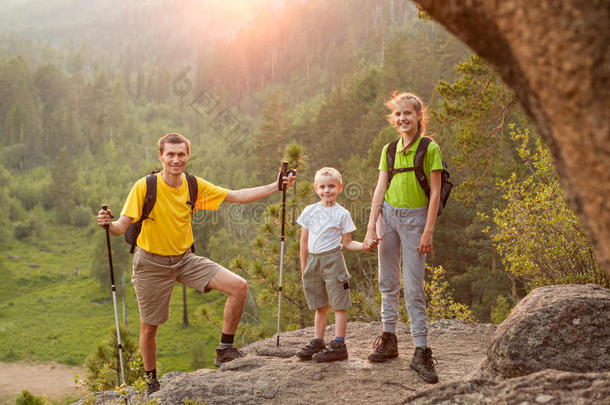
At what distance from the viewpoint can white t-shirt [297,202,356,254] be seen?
436cm

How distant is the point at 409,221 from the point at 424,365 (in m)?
1.14

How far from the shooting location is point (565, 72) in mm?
1192

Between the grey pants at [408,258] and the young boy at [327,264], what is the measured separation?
11.9 inches

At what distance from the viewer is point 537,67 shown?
124cm

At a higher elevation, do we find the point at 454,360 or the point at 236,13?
the point at 236,13

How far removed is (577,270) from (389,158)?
2.66 m

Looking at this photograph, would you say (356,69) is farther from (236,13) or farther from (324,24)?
(236,13)

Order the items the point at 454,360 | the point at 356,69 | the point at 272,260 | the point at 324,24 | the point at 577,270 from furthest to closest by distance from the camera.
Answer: the point at 324,24 < the point at 356,69 < the point at 272,260 < the point at 577,270 < the point at 454,360

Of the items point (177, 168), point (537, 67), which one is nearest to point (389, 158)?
point (177, 168)

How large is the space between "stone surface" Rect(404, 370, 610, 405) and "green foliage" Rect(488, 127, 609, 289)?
3291 mm

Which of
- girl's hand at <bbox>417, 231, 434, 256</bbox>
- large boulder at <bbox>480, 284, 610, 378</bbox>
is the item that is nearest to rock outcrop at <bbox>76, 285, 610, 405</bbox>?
large boulder at <bbox>480, 284, 610, 378</bbox>

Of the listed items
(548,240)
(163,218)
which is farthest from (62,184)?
(548,240)

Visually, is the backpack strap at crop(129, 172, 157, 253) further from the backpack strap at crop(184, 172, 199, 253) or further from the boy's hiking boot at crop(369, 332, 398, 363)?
the boy's hiking boot at crop(369, 332, 398, 363)

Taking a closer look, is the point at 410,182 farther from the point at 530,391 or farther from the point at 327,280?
the point at 530,391
